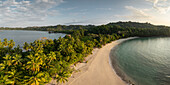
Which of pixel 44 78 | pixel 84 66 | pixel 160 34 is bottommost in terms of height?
pixel 84 66

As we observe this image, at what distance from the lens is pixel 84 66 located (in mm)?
32562

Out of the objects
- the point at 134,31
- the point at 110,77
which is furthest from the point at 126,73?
the point at 134,31

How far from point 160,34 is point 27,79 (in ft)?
645

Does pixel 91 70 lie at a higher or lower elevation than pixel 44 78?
lower

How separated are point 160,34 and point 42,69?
19298 centimetres

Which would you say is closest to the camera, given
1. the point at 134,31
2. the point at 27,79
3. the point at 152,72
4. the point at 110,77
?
the point at 27,79

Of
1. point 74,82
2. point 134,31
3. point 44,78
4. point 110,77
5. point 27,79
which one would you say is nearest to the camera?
point 27,79

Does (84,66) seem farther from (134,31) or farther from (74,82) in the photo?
(134,31)

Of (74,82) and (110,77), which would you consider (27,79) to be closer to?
(74,82)

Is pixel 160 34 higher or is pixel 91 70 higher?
pixel 160 34

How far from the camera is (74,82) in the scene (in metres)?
23.7

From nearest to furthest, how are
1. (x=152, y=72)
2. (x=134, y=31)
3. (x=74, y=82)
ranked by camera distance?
(x=74, y=82) < (x=152, y=72) < (x=134, y=31)

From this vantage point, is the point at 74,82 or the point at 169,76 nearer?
the point at 74,82

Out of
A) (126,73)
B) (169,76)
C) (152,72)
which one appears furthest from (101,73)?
(169,76)
